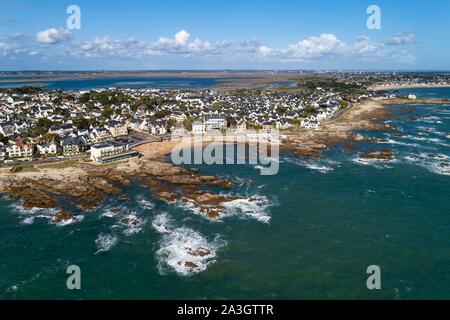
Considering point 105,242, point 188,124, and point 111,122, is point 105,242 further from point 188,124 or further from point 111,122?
point 188,124

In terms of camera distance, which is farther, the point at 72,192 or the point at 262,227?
the point at 72,192

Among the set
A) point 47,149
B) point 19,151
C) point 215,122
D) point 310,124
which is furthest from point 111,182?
point 310,124

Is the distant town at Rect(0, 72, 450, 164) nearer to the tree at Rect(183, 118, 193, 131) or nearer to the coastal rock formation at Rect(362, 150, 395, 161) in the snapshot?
the tree at Rect(183, 118, 193, 131)

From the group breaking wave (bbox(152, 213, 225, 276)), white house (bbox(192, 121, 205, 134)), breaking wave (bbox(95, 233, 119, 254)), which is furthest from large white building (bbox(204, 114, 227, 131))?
breaking wave (bbox(95, 233, 119, 254))

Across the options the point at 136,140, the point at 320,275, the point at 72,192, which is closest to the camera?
the point at 320,275
